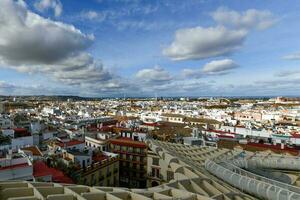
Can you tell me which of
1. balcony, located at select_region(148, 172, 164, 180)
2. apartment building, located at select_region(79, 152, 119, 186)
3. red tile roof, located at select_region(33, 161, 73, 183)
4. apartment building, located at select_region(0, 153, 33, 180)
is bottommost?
balcony, located at select_region(148, 172, 164, 180)

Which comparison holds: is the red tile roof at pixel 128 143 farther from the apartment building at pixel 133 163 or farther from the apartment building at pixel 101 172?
the apartment building at pixel 101 172

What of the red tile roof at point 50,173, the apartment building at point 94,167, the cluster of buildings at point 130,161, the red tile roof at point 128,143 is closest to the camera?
the cluster of buildings at point 130,161

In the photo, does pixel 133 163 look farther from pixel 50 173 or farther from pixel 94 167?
pixel 50 173

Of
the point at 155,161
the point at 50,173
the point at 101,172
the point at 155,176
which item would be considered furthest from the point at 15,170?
the point at 155,176

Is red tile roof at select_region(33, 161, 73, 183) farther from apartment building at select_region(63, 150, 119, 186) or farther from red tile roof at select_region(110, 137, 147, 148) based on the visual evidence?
red tile roof at select_region(110, 137, 147, 148)

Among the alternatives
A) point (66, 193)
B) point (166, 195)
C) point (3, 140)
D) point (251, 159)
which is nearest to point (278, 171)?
point (251, 159)

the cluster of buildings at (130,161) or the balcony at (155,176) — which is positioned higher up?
the cluster of buildings at (130,161)

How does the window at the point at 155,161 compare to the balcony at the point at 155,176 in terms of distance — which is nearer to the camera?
the balcony at the point at 155,176

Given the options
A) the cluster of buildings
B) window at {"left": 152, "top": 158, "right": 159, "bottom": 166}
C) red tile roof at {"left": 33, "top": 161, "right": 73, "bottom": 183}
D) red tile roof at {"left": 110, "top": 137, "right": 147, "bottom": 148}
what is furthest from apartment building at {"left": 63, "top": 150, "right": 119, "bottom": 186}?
red tile roof at {"left": 110, "top": 137, "right": 147, "bottom": 148}

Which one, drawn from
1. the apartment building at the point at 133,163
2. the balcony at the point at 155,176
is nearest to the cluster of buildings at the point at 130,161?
the apartment building at the point at 133,163
